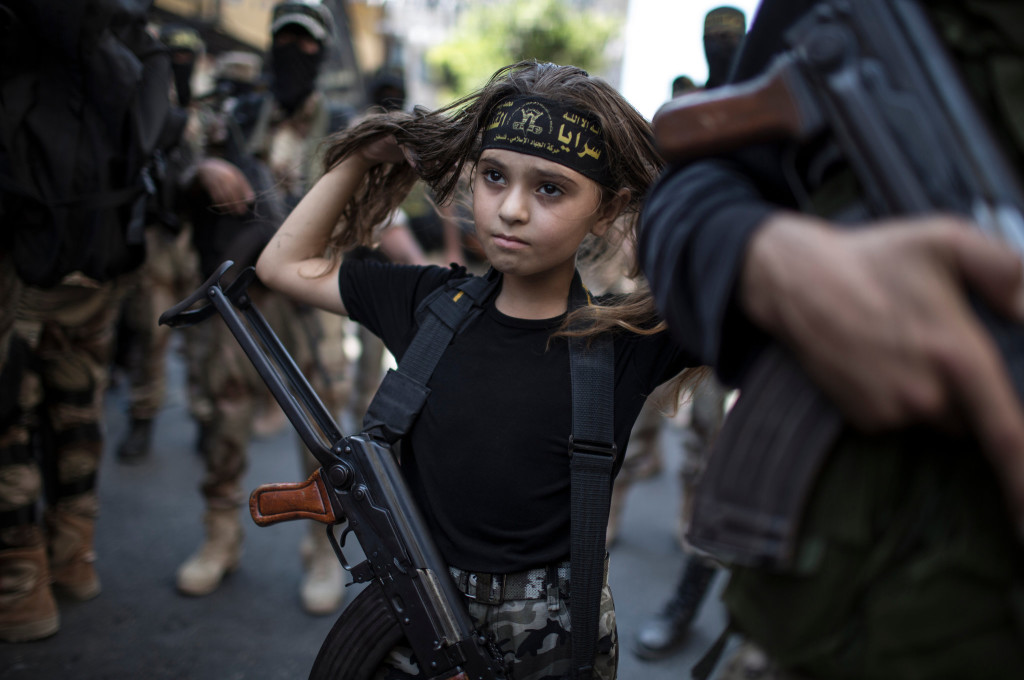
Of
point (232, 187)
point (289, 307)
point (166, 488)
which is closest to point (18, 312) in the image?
point (232, 187)

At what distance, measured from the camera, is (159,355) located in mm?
4332

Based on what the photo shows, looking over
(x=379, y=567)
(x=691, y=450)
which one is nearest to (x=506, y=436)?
(x=379, y=567)

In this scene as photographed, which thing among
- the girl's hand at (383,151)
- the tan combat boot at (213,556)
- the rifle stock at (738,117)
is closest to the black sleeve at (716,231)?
the rifle stock at (738,117)

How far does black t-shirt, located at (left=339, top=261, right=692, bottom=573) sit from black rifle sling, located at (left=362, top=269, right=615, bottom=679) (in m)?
0.04

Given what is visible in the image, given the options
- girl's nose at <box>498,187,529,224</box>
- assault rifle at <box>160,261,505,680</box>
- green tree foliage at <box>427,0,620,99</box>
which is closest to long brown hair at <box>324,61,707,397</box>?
girl's nose at <box>498,187,529,224</box>

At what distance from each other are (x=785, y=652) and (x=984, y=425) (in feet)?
1.11

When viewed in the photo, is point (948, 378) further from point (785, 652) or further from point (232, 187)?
point (232, 187)

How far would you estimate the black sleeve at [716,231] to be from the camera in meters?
0.82

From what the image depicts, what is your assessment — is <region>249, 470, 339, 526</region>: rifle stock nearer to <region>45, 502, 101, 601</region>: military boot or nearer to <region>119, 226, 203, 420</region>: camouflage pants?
<region>45, 502, 101, 601</region>: military boot

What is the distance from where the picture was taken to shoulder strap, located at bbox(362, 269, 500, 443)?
1515 millimetres

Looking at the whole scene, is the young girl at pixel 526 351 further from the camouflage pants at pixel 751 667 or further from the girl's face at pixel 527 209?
the camouflage pants at pixel 751 667

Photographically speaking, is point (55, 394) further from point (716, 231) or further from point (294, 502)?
point (716, 231)

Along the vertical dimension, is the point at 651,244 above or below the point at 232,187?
below

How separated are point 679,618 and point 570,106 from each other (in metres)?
2.18
